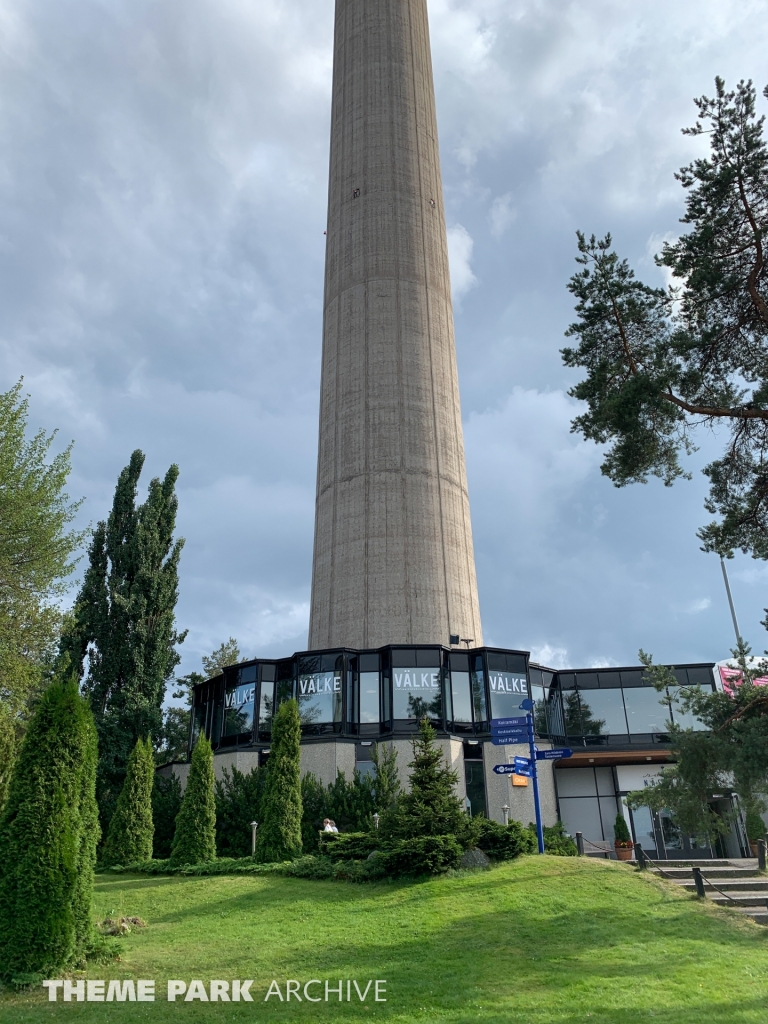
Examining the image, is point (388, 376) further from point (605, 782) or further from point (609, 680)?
point (605, 782)

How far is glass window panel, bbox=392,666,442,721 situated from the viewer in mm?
30906

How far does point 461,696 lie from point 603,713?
704 cm

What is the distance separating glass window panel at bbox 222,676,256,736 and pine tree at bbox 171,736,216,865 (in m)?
6.36

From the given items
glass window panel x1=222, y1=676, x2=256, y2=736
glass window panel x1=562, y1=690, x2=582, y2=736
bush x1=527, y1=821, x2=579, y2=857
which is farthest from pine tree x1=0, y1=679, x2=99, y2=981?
glass window panel x1=562, y1=690, x2=582, y2=736

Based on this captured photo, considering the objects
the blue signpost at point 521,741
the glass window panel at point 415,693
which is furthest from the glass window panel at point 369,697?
the blue signpost at point 521,741

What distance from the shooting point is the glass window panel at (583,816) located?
33.6 m

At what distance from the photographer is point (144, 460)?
4484 cm

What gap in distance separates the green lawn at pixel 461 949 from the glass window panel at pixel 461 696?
11.1m

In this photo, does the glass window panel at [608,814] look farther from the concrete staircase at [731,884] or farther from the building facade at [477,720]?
the concrete staircase at [731,884]

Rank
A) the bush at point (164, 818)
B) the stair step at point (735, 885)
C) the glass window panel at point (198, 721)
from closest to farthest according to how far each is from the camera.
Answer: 1. the stair step at point (735, 885)
2. the bush at point (164, 818)
3. the glass window panel at point (198, 721)

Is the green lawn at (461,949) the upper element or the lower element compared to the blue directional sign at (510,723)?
lower

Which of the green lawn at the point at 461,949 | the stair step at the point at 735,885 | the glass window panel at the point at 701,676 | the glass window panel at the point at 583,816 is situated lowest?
the green lawn at the point at 461,949

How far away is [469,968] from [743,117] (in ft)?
56.5

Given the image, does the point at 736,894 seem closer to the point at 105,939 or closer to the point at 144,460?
the point at 105,939
